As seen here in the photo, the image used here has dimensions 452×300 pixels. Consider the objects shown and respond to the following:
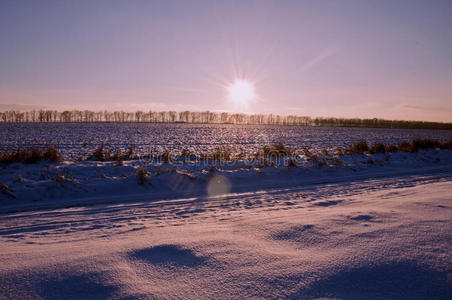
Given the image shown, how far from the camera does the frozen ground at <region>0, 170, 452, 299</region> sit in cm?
173

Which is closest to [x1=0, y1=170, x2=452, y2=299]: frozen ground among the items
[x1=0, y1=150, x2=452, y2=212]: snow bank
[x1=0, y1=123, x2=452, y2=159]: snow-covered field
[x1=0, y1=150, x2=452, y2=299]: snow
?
[x1=0, y1=150, x2=452, y2=299]: snow

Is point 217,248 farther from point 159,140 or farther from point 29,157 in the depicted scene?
point 159,140

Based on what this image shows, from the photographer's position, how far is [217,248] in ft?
7.79

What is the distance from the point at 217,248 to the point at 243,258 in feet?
1.02

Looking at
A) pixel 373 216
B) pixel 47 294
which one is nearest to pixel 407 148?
pixel 373 216

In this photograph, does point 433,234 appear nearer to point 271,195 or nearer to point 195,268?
point 195,268

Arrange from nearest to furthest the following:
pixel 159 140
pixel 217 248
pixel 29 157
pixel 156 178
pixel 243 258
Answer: pixel 243 258
pixel 217 248
pixel 156 178
pixel 29 157
pixel 159 140

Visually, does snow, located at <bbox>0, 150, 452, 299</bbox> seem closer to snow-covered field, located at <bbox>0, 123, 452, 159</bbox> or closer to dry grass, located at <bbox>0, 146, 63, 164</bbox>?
dry grass, located at <bbox>0, 146, 63, 164</bbox>

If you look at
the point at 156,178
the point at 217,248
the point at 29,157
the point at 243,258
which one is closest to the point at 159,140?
the point at 29,157

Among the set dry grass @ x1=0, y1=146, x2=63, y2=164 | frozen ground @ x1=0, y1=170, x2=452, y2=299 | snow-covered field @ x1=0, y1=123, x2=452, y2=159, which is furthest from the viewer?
snow-covered field @ x1=0, y1=123, x2=452, y2=159

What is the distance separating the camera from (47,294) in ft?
5.60

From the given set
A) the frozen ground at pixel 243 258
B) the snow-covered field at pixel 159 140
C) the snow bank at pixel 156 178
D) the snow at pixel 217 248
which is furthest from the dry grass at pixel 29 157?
the frozen ground at pixel 243 258

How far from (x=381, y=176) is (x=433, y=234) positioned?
6.23 meters

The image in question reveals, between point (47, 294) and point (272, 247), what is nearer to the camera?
point (47, 294)
